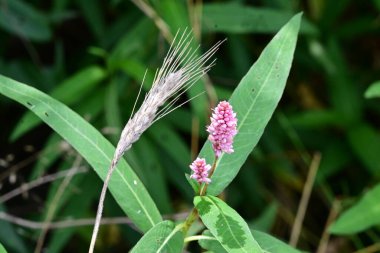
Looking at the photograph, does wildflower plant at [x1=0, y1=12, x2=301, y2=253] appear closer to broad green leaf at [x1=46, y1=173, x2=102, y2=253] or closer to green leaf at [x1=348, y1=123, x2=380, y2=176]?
broad green leaf at [x1=46, y1=173, x2=102, y2=253]

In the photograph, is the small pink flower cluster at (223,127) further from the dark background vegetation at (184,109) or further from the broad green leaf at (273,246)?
the dark background vegetation at (184,109)

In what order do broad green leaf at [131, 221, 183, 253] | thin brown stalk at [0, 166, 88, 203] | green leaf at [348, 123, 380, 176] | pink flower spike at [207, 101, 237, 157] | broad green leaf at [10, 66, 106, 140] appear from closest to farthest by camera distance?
pink flower spike at [207, 101, 237, 157]
broad green leaf at [131, 221, 183, 253]
thin brown stalk at [0, 166, 88, 203]
broad green leaf at [10, 66, 106, 140]
green leaf at [348, 123, 380, 176]

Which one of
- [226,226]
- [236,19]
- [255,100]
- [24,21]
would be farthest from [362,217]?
[24,21]

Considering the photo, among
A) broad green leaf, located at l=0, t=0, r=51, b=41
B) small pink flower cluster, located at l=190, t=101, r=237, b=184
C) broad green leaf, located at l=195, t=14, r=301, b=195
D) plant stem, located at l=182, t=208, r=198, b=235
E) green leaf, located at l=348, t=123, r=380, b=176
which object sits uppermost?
broad green leaf, located at l=0, t=0, r=51, b=41

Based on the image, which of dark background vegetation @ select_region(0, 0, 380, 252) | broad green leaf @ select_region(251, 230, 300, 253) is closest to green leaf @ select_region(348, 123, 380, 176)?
dark background vegetation @ select_region(0, 0, 380, 252)

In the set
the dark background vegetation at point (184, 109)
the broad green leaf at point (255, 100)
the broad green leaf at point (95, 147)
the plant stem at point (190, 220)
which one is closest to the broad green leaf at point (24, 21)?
the dark background vegetation at point (184, 109)

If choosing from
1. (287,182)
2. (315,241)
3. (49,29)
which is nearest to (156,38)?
(49,29)
